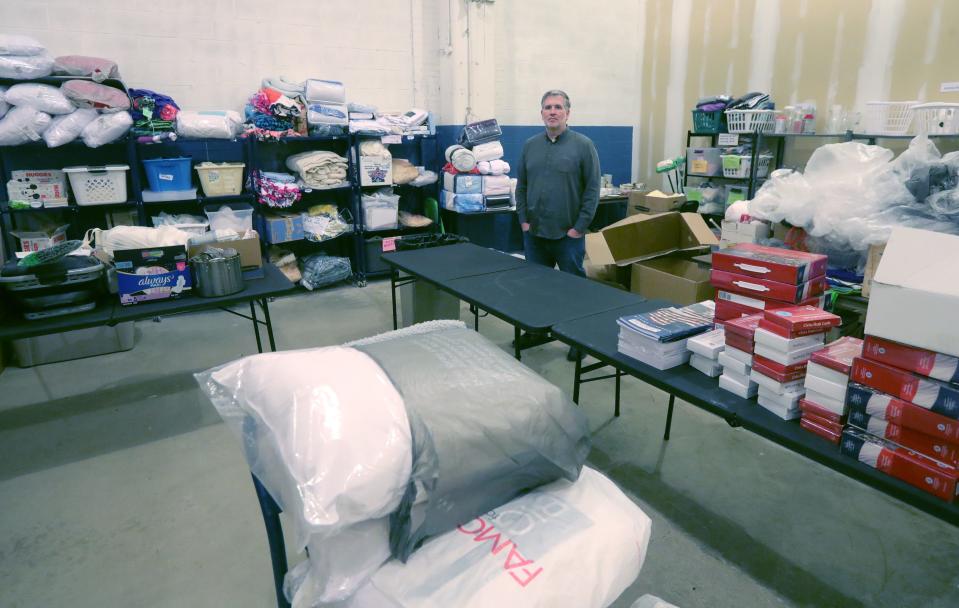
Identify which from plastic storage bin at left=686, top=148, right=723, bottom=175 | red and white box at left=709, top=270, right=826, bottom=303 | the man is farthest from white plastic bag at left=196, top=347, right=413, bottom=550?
plastic storage bin at left=686, top=148, right=723, bottom=175

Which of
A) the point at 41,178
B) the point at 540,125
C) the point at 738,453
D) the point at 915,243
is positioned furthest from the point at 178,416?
the point at 540,125

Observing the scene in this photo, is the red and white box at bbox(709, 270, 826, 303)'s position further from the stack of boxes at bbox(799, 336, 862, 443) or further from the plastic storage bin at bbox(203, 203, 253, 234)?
the plastic storage bin at bbox(203, 203, 253, 234)

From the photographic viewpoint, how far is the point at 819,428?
5.04 feet

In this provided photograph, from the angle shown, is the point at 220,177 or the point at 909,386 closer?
the point at 909,386

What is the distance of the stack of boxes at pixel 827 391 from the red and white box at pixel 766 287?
0.87ft

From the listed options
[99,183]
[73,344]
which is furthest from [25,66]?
[73,344]

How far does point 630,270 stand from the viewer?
4.35 meters

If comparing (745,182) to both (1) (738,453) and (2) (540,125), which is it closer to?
(2) (540,125)

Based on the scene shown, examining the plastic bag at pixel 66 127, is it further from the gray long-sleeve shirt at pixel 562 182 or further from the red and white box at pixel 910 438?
the red and white box at pixel 910 438

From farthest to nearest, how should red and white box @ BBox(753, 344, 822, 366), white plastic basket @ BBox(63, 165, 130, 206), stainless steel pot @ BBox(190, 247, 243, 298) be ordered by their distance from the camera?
white plastic basket @ BBox(63, 165, 130, 206), stainless steel pot @ BBox(190, 247, 243, 298), red and white box @ BBox(753, 344, 822, 366)

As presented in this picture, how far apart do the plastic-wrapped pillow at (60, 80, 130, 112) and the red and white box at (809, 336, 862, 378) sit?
15.3 ft

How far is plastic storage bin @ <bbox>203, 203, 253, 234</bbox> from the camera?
4781 millimetres

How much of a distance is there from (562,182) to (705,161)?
2.81 m

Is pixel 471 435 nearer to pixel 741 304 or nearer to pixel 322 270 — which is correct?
pixel 741 304
